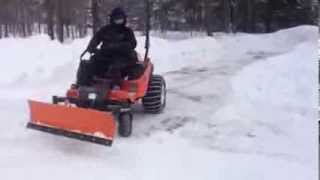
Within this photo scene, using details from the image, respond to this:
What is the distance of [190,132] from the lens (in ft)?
26.6

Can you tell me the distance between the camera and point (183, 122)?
8.81m

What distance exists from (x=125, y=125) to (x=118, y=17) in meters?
1.81

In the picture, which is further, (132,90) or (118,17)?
(118,17)

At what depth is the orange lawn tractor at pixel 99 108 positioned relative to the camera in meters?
6.90

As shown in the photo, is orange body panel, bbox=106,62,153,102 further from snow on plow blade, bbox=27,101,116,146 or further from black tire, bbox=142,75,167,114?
snow on plow blade, bbox=27,101,116,146

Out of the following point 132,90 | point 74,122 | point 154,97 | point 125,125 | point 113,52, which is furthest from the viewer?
point 154,97

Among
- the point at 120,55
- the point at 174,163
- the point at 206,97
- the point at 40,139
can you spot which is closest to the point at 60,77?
the point at 206,97

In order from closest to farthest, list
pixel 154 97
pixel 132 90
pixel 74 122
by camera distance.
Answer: pixel 74 122 < pixel 132 90 < pixel 154 97

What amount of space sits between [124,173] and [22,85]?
20.6ft

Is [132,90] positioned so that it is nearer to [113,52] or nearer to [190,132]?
[113,52]

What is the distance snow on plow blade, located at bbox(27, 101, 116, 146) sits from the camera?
269 inches

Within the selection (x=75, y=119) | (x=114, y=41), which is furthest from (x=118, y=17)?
(x=75, y=119)

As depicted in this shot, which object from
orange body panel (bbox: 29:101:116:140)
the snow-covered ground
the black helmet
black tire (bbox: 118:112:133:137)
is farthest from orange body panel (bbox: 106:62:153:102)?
orange body panel (bbox: 29:101:116:140)

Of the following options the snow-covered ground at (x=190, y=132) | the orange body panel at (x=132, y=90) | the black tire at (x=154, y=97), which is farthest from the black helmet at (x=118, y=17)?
the snow-covered ground at (x=190, y=132)
